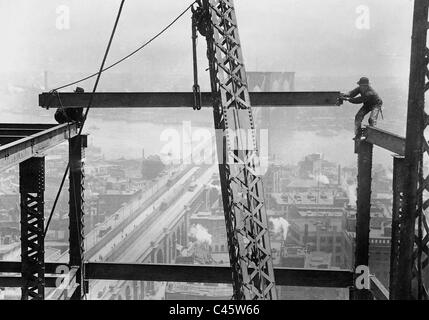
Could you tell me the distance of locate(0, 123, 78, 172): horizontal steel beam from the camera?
5719 mm

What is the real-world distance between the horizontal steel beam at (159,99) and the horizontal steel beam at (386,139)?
1163mm

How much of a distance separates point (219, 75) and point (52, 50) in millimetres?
41047

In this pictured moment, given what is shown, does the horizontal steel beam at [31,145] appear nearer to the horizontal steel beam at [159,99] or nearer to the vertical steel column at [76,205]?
the vertical steel column at [76,205]

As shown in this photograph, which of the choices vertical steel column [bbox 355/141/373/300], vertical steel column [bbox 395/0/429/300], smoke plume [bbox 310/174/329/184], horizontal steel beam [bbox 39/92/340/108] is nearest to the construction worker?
horizontal steel beam [bbox 39/92/340/108]

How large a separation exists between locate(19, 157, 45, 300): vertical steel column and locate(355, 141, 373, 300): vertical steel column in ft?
17.8

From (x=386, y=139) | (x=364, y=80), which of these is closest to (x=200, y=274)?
(x=386, y=139)

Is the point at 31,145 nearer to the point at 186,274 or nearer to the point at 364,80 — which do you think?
the point at 186,274

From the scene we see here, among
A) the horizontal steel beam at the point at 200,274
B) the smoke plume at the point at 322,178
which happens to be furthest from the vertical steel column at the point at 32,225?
the smoke plume at the point at 322,178

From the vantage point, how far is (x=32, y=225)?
710cm

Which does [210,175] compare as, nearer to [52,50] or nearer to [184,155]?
[184,155]

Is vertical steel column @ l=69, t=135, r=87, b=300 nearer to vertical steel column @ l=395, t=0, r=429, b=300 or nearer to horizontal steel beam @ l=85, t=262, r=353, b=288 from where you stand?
horizontal steel beam @ l=85, t=262, r=353, b=288

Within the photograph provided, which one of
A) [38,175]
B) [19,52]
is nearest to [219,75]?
[38,175]

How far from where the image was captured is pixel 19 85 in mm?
43938

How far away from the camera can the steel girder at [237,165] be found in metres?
6.11
